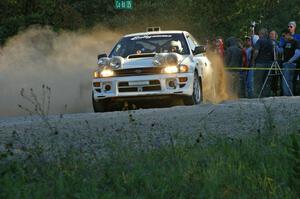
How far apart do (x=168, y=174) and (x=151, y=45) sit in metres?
8.66

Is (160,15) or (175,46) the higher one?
(160,15)

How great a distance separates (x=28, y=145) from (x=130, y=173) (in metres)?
2.24

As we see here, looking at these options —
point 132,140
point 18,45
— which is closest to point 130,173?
point 132,140

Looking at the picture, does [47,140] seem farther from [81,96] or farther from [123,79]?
[81,96]

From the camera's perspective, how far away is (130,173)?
649 cm

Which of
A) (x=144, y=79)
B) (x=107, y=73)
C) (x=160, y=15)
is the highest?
(x=160, y=15)

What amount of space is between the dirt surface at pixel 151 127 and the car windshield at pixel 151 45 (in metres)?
3.31

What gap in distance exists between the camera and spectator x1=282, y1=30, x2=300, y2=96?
17.2m

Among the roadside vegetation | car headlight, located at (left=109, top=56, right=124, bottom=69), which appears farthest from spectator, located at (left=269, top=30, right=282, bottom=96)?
the roadside vegetation

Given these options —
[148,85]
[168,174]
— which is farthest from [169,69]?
[168,174]

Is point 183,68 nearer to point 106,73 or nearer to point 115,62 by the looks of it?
point 115,62

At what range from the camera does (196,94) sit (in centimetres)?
1431

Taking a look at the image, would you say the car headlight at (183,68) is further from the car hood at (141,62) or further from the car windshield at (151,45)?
the car windshield at (151,45)

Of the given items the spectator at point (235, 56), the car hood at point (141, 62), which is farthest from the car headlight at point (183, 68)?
the spectator at point (235, 56)
